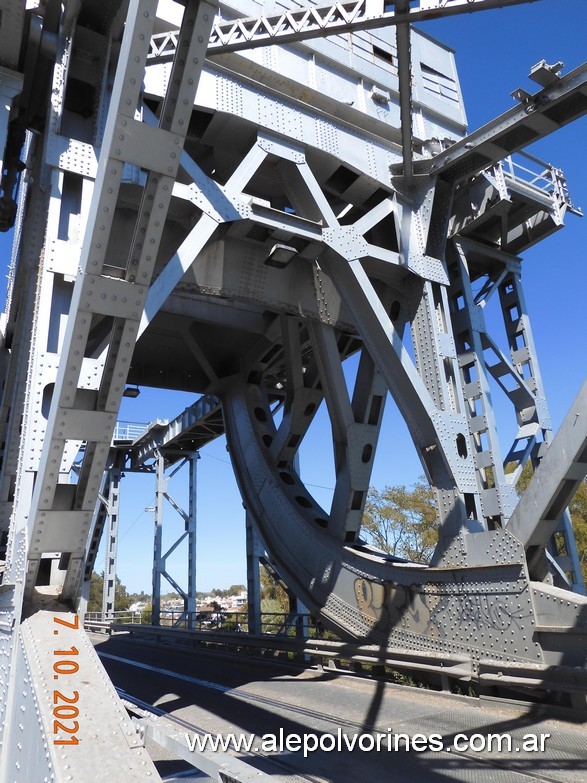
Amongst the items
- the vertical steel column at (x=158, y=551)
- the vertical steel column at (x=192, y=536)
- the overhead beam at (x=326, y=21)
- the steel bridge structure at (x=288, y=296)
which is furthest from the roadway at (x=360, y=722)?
the vertical steel column at (x=158, y=551)

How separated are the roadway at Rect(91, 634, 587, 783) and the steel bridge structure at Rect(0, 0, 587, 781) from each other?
67 centimetres

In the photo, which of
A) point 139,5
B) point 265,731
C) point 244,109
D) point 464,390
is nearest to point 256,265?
point 244,109

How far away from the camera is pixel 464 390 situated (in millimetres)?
10406

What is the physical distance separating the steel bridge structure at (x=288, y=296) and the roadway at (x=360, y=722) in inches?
26.2

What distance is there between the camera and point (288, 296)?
11.4 metres

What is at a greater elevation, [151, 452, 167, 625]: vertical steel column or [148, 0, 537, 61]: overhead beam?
[148, 0, 537, 61]: overhead beam

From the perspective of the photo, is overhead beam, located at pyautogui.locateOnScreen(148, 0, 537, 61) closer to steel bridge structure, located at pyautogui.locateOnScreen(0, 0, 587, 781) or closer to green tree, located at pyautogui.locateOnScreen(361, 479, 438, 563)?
steel bridge structure, located at pyautogui.locateOnScreen(0, 0, 587, 781)

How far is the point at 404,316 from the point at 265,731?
767cm

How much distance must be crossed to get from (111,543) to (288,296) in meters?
20.3

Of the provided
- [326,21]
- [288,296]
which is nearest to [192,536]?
[288,296]

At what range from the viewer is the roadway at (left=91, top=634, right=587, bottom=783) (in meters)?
5.24

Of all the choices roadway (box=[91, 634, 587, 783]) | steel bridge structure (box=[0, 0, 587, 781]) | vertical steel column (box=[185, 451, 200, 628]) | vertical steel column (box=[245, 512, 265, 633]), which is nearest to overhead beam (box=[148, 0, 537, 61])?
steel bridge structure (box=[0, 0, 587, 781])

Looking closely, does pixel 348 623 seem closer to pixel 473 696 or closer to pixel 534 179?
pixel 473 696

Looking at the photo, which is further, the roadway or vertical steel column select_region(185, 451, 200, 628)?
vertical steel column select_region(185, 451, 200, 628)
